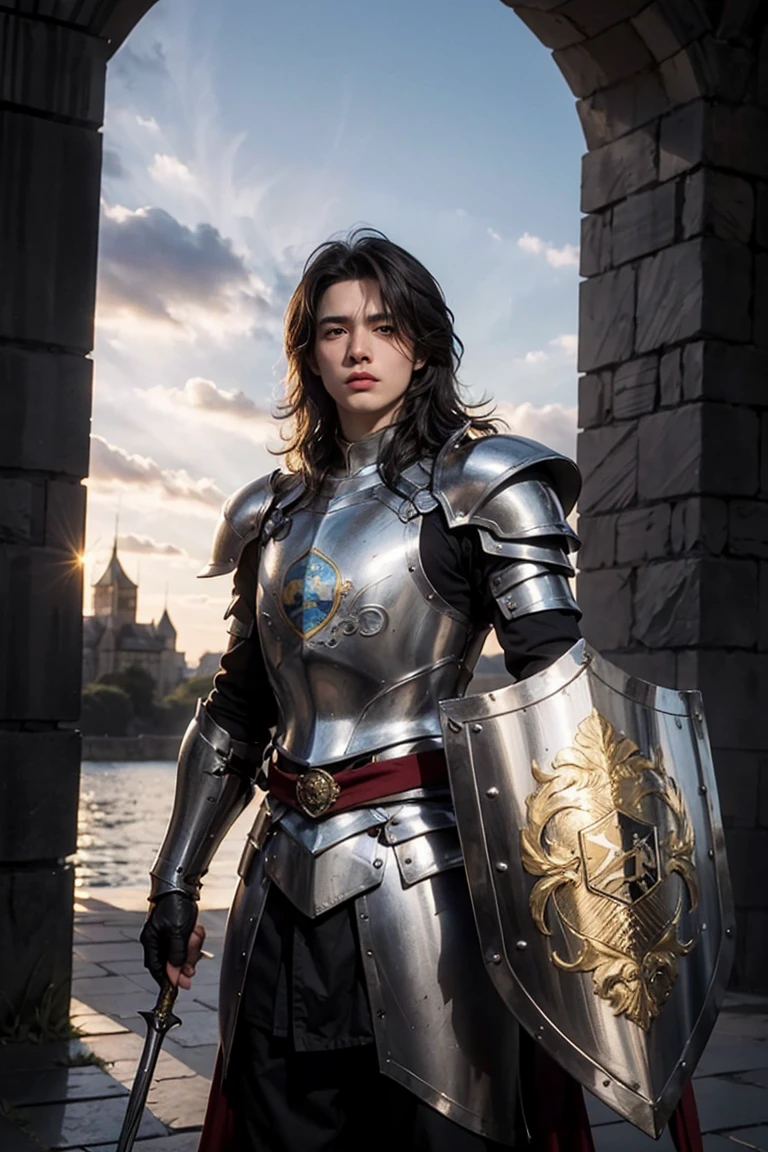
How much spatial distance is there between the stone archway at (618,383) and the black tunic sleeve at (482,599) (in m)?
2.15

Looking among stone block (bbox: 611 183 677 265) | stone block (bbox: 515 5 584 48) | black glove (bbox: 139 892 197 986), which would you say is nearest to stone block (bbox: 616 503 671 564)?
stone block (bbox: 611 183 677 265)

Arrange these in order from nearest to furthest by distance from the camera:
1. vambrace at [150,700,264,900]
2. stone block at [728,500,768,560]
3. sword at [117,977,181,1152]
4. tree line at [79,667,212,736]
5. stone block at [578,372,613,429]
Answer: sword at [117,977,181,1152]
vambrace at [150,700,264,900]
stone block at [728,500,768,560]
stone block at [578,372,613,429]
tree line at [79,667,212,736]

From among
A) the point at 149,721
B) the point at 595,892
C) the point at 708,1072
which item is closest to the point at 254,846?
the point at 595,892

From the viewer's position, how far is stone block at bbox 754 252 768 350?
4781mm

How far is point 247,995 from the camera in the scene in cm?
176

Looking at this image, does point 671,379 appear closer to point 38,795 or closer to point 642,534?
point 642,534

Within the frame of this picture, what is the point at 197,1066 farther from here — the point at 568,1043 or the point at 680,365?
the point at 680,365

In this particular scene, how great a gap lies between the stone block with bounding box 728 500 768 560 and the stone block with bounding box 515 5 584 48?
6.24 ft

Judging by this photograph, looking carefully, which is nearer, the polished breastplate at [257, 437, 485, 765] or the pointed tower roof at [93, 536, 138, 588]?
the polished breastplate at [257, 437, 485, 765]

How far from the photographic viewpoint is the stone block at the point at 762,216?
4805 mm

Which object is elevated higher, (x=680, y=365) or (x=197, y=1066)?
(x=680, y=365)

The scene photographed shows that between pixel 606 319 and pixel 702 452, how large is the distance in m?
0.81

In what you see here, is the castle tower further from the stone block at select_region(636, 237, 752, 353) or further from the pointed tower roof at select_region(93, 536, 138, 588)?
the stone block at select_region(636, 237, 752, 353)

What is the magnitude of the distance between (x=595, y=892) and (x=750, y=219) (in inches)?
150
